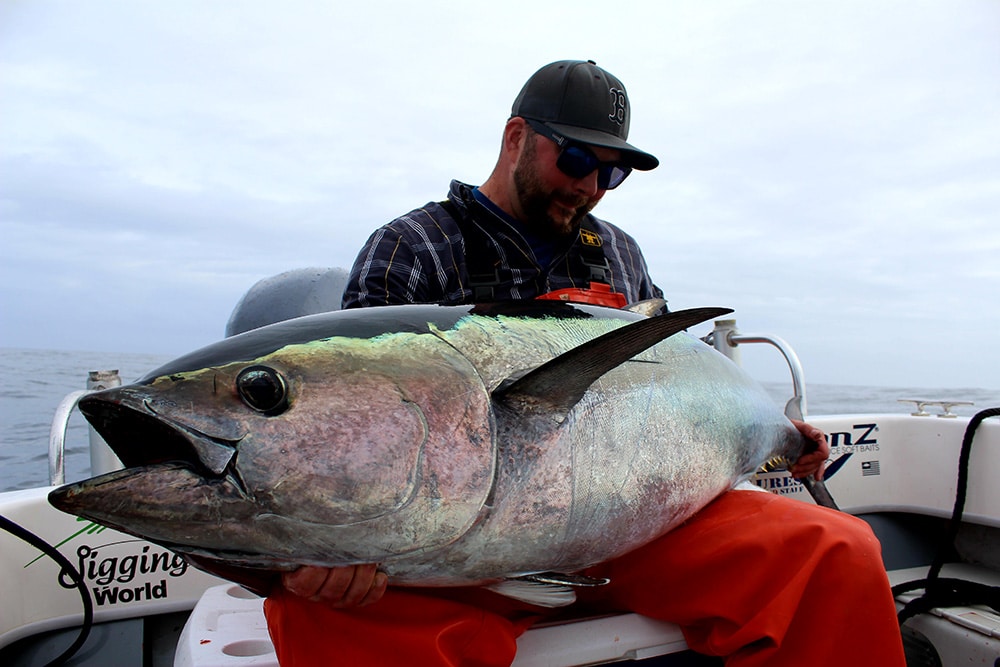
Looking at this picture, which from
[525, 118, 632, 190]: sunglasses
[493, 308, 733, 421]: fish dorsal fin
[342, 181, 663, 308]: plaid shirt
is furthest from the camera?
[525, 118, 632, 190]: sunglasses

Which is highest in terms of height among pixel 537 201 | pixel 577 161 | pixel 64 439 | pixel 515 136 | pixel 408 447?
pixel 515 136

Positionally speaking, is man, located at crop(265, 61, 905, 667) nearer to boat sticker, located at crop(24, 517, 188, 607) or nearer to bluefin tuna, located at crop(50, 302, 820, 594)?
bluefin tuna, located at crop(50, 302, 820, 594)

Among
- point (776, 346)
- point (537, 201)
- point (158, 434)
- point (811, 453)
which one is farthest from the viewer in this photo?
point (776, 346)

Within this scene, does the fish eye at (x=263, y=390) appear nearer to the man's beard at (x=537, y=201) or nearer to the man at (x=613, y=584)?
the man at (x=613, y=584)

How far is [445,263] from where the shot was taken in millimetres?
2266

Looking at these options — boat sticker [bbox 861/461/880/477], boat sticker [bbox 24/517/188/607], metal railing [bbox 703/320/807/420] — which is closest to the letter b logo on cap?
metal railing [bbox 703/320/807/420]

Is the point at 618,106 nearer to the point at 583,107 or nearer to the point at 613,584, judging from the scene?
the point at 583,107

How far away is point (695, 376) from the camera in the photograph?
159 centimetres

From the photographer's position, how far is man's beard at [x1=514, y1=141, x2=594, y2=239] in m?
2.42

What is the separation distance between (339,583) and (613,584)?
0.80 m

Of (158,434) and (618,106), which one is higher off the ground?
(618,106)

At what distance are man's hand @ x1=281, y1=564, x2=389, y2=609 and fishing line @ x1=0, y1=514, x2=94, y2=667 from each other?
1111 mm

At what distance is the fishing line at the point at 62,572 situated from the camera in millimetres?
1766

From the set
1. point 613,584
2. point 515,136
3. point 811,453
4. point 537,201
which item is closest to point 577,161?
point 537,201
